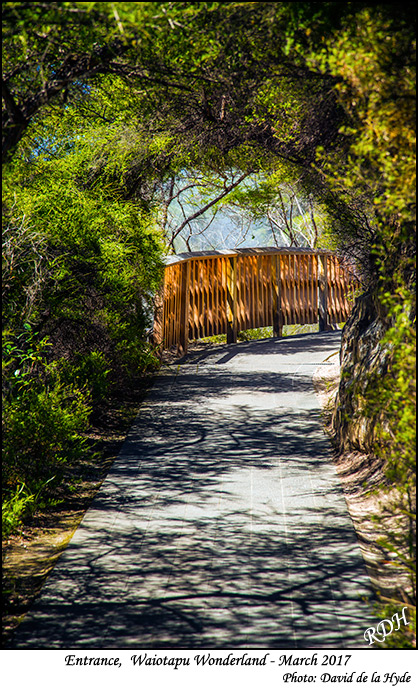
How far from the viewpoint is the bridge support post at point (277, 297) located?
12758 mm

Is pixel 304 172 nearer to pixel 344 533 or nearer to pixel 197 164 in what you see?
pixel 197 164

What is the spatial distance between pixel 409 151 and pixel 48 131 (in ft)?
19.3

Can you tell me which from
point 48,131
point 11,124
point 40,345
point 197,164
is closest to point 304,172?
point 197,164

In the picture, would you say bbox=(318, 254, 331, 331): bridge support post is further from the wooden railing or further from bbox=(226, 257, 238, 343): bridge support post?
bbox=(226, 257, 238, 343): bridge support post

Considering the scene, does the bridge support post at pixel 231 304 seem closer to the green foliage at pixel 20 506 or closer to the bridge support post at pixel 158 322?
the bridge support post at pixel 158 322

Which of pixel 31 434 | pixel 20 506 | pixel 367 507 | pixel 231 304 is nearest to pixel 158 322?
pixel 231 304

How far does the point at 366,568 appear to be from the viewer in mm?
4207

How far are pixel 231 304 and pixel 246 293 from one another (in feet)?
1.59

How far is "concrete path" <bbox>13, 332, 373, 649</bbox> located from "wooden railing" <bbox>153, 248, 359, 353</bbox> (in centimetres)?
312

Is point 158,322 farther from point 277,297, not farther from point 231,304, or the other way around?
point 277,297

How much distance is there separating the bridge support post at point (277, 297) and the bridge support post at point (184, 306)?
2.66 metres

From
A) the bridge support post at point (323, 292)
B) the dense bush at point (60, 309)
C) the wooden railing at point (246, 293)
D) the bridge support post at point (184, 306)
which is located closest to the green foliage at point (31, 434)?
the dense bush at point (60, 309)

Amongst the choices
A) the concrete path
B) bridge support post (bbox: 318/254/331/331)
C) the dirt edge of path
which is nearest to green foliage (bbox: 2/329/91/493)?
the concrete path

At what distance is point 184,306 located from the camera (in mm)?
10633
